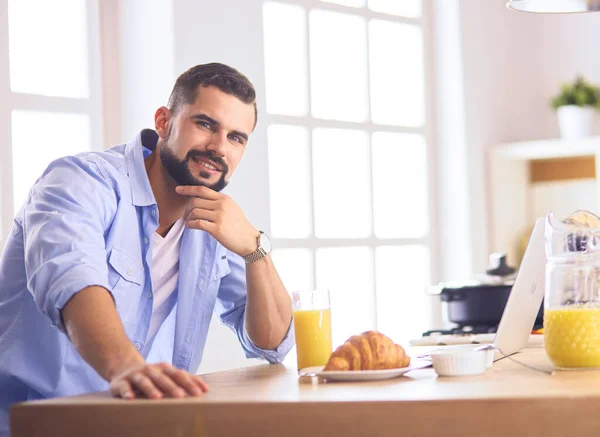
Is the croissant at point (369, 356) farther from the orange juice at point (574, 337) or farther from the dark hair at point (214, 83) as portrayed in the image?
the dark hair at point (214, 83)

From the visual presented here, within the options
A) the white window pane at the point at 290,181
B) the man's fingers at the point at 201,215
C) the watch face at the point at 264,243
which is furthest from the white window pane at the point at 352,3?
the man's fingers at the point at 201,215

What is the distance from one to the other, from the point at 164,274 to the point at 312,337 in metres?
0.53

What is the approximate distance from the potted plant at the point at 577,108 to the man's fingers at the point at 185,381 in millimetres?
3372

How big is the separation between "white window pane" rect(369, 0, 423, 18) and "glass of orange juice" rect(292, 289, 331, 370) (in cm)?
267

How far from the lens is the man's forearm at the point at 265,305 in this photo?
2.02 meters

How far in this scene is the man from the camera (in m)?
1.52

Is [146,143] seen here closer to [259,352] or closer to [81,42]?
[259,352]

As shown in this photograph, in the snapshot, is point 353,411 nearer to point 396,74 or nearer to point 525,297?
point 525,297

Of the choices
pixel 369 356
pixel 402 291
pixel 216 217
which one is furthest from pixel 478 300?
pixel 369 356

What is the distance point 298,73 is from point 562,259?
236 centimetres

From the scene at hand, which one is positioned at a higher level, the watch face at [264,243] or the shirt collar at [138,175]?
the shirt collar at [138,175]

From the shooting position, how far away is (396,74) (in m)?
4.28

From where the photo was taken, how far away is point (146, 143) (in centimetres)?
224

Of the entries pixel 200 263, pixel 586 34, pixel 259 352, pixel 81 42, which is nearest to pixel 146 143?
pixel 200 263
